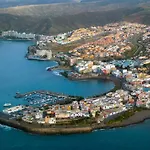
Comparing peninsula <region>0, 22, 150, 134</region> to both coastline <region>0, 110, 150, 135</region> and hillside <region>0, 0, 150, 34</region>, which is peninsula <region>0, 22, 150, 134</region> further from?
hillside <region>0, 0, 150, 34</region>

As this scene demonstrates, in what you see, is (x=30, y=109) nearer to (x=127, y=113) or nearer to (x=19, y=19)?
(x=127, y=113)

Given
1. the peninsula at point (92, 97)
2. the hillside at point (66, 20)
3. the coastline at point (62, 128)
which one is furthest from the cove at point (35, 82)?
the hillside at point (66, 20)

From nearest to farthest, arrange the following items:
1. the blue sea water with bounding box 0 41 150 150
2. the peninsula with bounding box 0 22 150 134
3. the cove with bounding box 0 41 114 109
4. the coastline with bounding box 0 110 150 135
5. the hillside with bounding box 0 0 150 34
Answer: the blue sea water with bounding box 0 41 150 150
the coastline with bounding box 0 110 150 135
the peninsula with bounding box 0 22 150 134
the cove with bounding box 0 41 114 109
the hillside with bounding box 0 0 150 34

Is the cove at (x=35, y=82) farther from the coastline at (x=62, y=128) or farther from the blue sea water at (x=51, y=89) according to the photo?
the coastline at (x=62, y=128)

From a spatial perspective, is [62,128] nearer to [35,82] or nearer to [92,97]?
[92,97]

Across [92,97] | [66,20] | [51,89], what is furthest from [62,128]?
[66,20]

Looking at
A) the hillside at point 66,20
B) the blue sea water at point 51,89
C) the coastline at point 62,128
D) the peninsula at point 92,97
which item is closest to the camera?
the blue sea water at point 51,89

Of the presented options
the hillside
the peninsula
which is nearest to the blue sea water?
the peninsula

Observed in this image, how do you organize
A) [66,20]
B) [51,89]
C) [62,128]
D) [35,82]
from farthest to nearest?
[66,20] < [35,82] < [51,89] < [62,128]
